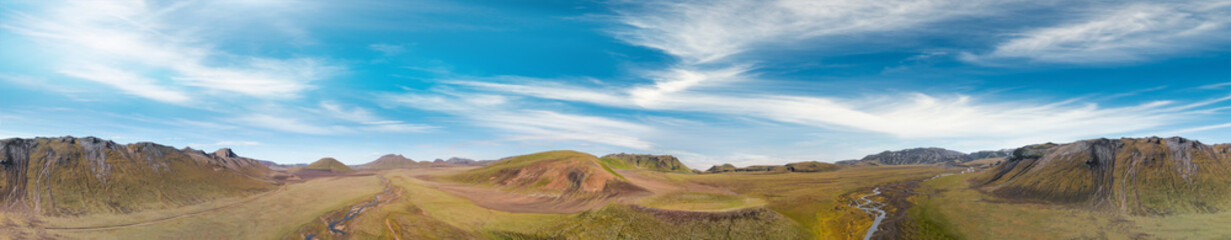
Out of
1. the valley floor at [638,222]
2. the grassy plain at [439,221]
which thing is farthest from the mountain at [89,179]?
the grassy plain at [439,221]

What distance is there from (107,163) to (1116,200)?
173056 millimetres

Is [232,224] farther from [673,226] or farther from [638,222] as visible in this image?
[673,226]

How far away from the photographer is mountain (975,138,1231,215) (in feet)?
206

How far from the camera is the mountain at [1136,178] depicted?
62.8 meters

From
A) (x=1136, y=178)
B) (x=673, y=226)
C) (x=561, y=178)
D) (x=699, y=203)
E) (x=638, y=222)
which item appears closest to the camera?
(x=673, y=226)

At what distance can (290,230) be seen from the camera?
2379 inches

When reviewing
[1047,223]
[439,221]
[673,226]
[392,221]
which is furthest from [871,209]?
[392,221]

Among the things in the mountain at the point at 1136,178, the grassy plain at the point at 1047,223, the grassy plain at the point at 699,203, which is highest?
the mountain at the point at 1136,178

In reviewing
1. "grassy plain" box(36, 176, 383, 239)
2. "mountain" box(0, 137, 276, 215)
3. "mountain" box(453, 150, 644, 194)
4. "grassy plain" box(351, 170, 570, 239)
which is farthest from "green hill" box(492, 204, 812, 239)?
"mountain" box(0, 137, 276, 215)

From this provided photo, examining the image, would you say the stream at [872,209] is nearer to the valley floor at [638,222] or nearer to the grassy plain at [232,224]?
the valley floor at [638,222]

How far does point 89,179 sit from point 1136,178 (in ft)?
577

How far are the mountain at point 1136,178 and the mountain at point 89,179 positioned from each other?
15915cm

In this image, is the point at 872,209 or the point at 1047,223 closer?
the point at 1047,223

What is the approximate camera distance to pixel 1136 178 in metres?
69.6
